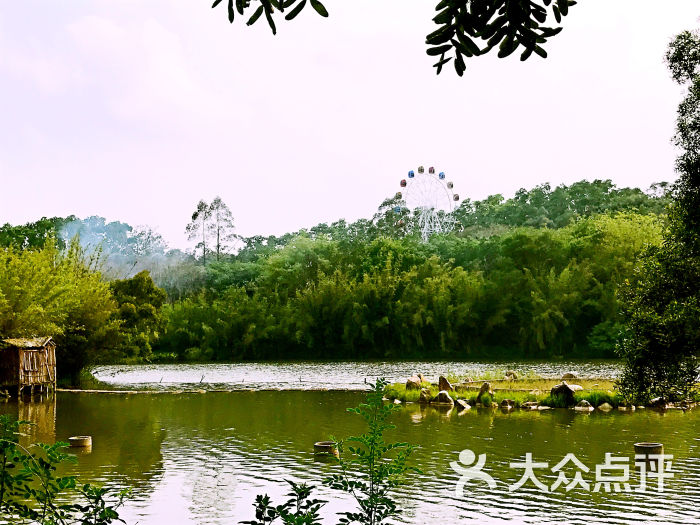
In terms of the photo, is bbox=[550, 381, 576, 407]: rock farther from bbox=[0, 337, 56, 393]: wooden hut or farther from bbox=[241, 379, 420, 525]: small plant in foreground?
bbox=[241, 379, 420, 525]: small plant in foreground

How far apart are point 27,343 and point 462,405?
411 inches

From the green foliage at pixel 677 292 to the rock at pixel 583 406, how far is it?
374 cm

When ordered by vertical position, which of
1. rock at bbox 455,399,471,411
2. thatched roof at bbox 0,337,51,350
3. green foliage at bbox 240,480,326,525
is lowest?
rock at bbox 455,399,471,411

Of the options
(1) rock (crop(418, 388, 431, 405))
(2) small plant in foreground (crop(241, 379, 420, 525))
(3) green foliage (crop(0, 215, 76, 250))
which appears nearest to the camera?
(2) small plant in foreground (crop(241, 379, 420, 525))

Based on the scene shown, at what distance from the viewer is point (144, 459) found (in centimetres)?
1086

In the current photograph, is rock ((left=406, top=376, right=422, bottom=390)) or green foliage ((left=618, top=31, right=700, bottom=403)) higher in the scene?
green foliage ((left=618, top=31, right=700, bottom=403))

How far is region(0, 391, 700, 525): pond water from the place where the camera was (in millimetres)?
7824

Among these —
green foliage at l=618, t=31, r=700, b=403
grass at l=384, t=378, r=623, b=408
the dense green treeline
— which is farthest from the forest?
green foliage at l=618, t=31, r=700, b=403

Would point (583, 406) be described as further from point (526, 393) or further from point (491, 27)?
point (491, 27)

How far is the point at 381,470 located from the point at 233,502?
5.50 metres

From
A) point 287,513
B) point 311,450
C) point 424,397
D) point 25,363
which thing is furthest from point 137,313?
point 287,513

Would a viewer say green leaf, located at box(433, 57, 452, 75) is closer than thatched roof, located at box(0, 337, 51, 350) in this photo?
Yes

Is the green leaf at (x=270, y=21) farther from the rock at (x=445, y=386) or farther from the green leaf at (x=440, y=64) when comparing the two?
the rock at (x=445, y=386)

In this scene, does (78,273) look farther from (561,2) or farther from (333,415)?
(561,2)
